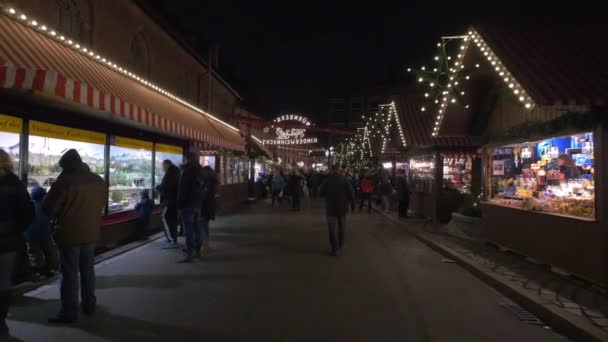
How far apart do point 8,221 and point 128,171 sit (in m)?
7.41

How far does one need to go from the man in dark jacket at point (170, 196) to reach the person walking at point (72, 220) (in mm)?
4909

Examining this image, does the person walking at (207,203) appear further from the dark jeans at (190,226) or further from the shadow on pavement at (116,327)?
the shadow on pavement at (116,327)

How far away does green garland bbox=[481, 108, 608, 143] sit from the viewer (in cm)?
709

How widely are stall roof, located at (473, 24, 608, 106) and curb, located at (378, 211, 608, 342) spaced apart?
2827 millimetres

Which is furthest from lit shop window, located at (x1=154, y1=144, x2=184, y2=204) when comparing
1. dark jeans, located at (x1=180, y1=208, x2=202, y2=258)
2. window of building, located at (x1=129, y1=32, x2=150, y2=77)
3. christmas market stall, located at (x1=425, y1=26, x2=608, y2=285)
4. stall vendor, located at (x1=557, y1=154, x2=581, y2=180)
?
stall vendor, located at (x1=557, y1=154, x2=581, y2=180)

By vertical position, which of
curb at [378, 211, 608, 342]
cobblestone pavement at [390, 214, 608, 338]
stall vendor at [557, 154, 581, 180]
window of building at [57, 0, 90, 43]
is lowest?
curb at [378, 211, 608, 342]

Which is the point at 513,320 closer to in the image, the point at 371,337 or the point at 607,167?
the point at 371,337

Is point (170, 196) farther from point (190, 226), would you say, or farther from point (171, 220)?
point (190, 226)

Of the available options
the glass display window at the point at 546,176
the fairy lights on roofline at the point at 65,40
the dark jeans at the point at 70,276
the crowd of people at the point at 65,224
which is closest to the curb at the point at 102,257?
the crowd of people at the point at 65,224

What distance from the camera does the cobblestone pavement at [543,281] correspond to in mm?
5723

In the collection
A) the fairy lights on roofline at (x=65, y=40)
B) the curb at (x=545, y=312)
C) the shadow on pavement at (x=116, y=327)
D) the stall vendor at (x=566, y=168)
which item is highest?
the fairy lights on roofline at (x=65, y=40)

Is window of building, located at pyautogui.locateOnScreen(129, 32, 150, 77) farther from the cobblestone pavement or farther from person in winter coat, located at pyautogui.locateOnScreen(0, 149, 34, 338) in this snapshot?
the cobblestone pavement

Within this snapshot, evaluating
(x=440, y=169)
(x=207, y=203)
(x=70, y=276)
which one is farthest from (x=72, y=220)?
(x=440, y=169)

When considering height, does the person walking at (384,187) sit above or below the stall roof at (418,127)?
below
